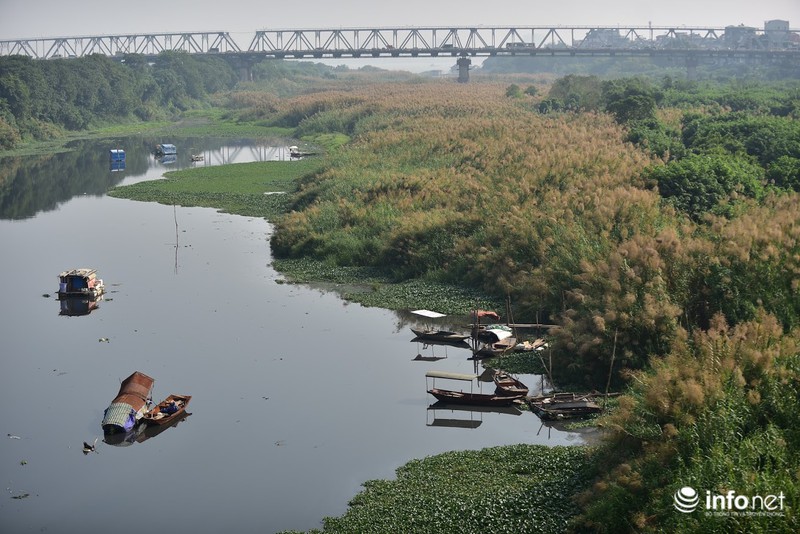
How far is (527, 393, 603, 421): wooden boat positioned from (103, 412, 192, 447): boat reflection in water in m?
10.7

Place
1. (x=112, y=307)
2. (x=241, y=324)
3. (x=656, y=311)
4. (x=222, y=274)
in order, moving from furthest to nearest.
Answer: (x=222, y=274) < (x=112, y=307) < (x=241, y=324) < (x=656, y=311)

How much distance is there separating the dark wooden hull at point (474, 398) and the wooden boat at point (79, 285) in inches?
746

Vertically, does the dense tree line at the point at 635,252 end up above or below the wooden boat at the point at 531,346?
above

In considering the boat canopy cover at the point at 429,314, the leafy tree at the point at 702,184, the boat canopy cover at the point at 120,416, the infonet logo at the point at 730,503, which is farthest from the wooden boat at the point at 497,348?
the infonet logo at the point at 730,503

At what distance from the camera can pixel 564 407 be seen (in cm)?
2880

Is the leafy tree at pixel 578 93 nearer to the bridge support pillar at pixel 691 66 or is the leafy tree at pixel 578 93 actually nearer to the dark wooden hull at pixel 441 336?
the dark wooden hull at pixel 441 336

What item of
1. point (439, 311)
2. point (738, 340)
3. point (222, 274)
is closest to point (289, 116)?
point (222, 274)

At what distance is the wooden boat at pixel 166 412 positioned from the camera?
2877cm

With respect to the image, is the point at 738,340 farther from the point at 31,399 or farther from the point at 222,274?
the point at 222,274

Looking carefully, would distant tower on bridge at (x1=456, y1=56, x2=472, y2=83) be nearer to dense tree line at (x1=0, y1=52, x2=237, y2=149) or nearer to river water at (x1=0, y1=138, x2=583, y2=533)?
dense tree line at (x1=0, y1=52, x2=237, y2=149)

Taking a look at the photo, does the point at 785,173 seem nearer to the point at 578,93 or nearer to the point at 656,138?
the point at 656,138

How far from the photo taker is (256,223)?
59.9 meters

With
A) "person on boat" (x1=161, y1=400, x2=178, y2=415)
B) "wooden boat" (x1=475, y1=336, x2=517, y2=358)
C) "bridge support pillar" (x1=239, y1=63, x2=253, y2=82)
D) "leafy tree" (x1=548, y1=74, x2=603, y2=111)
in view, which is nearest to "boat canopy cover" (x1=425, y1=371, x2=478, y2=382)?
"wooden boat" (x1=475, y1=336, x2=517, y2=358)

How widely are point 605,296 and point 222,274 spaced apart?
70.7ft
